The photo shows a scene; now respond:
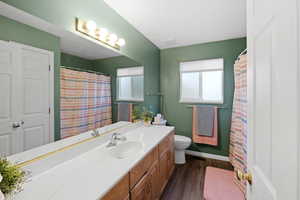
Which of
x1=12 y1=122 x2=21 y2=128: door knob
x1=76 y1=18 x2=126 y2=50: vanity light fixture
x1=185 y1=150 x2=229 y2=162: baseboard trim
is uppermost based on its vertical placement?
x1=76 y1=18 x2=126 y2=50: vanity light fixture

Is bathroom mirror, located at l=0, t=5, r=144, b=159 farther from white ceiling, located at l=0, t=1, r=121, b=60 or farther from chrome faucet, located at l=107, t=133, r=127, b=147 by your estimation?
chrome faucet, located at l=107, t=133, r=127, b=147

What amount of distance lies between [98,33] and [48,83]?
0.77 meters

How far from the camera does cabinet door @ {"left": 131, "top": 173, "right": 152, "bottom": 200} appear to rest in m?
1.05

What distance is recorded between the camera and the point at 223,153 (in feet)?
8.73

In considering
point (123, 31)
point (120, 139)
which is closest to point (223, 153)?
point (120, 139)

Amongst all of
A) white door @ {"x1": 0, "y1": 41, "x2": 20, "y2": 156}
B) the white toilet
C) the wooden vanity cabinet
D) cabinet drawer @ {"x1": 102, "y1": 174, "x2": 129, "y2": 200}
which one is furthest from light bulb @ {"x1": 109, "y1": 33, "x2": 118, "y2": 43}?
the white toilet

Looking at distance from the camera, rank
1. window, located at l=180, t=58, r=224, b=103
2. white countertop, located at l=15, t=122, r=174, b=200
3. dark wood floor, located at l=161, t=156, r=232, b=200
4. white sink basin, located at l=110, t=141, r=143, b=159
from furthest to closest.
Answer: window, located at l=180, t=58, r=224, b=103 → dark wood floor, located at l=161, t=156, r=232, b=200 → white sink basin, located at l=110, t=141, r=143, b=159 → white countertop, located at l=15, t=122, r=174, b=200

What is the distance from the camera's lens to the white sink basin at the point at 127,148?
142 centimetres

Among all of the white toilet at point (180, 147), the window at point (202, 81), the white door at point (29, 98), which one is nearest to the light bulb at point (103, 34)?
the white door at point (29, 98)

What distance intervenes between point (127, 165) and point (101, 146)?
0.48 m

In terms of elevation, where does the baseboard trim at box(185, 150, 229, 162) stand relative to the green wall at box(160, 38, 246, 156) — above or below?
below

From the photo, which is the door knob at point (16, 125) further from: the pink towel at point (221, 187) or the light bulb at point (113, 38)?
the pink towel at point (221, 187)

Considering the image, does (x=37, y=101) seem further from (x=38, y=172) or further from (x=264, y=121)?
(x=264, y=121)

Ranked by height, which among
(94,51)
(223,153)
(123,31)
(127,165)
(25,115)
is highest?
(123,31)
